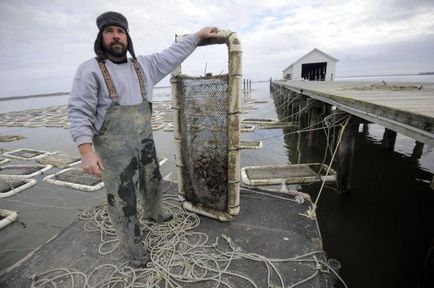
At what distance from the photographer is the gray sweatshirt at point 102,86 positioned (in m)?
2.21

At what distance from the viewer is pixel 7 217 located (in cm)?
589

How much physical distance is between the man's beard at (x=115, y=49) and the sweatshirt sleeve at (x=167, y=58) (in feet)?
0.99

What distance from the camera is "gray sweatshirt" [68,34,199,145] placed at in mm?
2207

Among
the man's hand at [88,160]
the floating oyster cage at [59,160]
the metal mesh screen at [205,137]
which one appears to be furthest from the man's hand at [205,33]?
the floating oyster cage at [59,160]

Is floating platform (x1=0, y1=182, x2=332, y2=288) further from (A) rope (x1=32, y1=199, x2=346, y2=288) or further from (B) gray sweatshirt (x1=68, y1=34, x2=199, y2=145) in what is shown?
(B) gray sweatshirt (x1=68, y1=34, x2=199, y2=145)

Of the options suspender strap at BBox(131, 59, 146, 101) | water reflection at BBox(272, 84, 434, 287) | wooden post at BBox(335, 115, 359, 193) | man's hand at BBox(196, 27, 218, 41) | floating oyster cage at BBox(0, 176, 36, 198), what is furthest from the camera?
floating oyster cage at BBox(0, 176, 36, 198)

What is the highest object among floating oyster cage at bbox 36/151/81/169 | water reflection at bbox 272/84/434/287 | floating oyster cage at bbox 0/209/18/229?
floating oyster cage at bbox 36/151/81/169

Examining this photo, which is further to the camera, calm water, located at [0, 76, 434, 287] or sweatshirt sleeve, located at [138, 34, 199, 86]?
calm water, located at [0, 76, 434, 287]

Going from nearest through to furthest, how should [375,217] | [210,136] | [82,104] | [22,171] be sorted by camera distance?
[82,104] → [210,136] → [375,217] → [22,171]

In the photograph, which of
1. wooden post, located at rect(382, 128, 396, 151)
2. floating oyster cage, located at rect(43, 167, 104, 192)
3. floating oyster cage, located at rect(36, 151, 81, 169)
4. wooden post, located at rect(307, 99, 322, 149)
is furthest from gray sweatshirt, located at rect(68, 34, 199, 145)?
wooden post, located at rect(382, 128, 396, 151)

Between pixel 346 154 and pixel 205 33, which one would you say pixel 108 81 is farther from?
pixel 346 154

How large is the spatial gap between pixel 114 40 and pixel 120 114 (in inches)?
29.4

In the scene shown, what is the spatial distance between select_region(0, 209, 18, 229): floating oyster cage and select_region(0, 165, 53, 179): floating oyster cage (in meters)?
2.62

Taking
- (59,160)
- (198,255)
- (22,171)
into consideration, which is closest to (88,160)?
(198,255)
